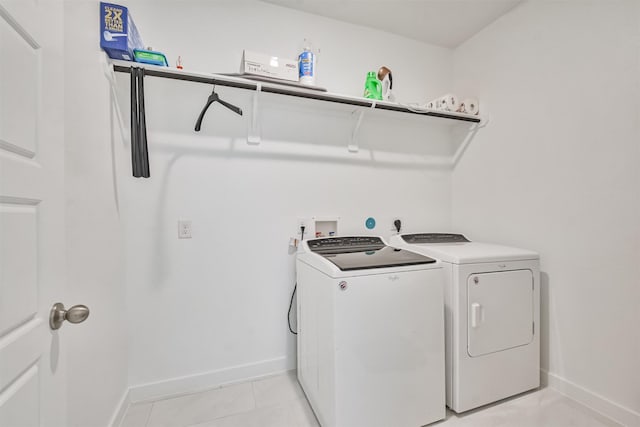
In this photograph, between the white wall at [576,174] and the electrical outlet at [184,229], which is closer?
the white wall at [576,174]

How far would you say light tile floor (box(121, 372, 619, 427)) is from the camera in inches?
57.2

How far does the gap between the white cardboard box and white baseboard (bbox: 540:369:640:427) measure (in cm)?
251

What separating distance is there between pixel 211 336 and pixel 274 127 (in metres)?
1.47

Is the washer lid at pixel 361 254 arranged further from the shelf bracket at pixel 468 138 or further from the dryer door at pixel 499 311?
the shelf bracket at pixel 468 138

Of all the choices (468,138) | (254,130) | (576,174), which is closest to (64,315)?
(254,130)

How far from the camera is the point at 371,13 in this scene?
2.02 metres

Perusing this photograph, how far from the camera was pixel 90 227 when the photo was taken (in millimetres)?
1136

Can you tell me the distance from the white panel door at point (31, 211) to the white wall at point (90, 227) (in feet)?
1.04

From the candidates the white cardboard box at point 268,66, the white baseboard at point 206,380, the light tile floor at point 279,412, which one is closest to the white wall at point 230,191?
the white baseboard at point 206,380

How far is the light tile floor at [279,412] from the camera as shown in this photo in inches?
57.2

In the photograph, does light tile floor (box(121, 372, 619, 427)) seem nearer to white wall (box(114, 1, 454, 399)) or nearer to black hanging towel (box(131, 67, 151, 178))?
white wall (box(114, 1, 454, 399))

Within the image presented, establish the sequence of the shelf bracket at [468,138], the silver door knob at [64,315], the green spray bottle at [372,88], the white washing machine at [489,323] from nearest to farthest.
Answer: the silver door knob at [64,315]
the white washing machine at [489,323]
the green spray bottle at [372,88]
the shelf bracket at [468,138]

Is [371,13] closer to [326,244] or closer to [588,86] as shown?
[588,86]

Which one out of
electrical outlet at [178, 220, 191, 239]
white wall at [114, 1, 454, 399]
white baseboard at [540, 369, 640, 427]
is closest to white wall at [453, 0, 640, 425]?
white baseboard at [540, 369, 640, 427]
